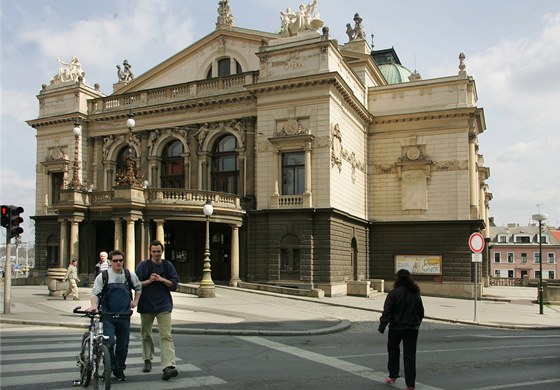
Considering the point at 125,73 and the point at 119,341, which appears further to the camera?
the point at 125,73

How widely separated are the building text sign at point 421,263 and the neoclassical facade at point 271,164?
8 cm

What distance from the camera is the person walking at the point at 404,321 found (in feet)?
27.3

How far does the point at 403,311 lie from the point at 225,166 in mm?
27591

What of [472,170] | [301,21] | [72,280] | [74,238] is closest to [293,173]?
[301,21]

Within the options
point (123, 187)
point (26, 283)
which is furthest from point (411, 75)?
point (26, 283)

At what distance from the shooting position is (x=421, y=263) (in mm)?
35688

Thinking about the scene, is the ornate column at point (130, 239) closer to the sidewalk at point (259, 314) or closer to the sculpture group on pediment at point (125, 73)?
the sidewalk at point (259, 314)

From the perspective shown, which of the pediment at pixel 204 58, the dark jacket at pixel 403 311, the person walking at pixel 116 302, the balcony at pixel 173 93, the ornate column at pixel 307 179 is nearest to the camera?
the person walking at pixel 116 302

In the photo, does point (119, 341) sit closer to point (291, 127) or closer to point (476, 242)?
point (476, 242)

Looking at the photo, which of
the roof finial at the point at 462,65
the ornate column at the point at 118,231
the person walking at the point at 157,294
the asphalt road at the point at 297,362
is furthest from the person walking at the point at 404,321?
the roof finial at the point at 462,65

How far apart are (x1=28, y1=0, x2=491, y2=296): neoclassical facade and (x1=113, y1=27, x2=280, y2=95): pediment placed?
0.34 feet

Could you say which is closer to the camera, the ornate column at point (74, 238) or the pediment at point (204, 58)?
the ornate column at point (74, 238)

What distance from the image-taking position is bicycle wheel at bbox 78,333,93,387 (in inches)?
304

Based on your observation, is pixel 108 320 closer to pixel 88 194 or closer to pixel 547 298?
pixel 88 194
